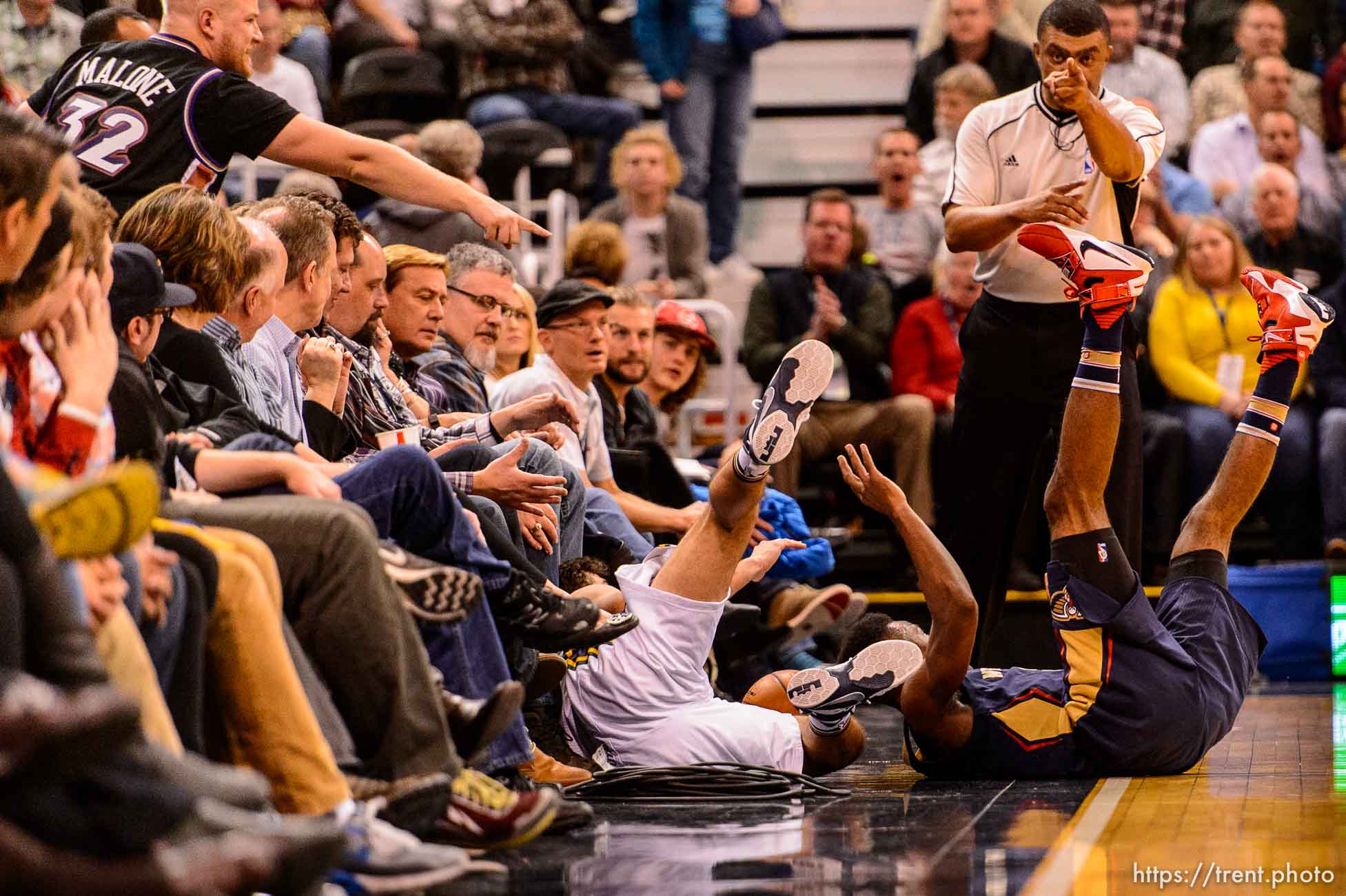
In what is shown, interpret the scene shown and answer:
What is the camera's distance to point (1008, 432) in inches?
201

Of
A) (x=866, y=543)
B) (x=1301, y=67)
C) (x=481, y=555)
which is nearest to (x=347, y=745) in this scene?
(x=481, y=555)

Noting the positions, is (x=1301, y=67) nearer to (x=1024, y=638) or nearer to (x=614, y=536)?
(x=1024, y=638)

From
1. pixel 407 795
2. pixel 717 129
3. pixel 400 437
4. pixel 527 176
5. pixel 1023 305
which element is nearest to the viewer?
pixel 407 795

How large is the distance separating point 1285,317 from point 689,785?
212cm

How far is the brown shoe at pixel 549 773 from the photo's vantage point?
173 inches

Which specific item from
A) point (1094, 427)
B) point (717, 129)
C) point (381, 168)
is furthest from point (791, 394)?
A: point (717, 129)

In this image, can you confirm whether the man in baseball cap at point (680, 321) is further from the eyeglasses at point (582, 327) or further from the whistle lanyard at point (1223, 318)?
the whistle lanyard at point (1223, 318)

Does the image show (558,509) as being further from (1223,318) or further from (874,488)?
(1223,318)

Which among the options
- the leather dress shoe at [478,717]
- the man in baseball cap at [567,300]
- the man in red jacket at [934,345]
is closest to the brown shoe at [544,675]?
the leather dress shoe at [478,717]

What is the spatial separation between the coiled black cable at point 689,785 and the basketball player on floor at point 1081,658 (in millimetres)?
253

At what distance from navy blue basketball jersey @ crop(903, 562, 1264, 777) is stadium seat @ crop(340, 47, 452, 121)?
509cm

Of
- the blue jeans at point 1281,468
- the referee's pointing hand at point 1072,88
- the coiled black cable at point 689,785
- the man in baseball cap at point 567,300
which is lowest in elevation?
the blue jeans at point 1281,468

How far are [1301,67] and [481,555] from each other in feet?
25.8

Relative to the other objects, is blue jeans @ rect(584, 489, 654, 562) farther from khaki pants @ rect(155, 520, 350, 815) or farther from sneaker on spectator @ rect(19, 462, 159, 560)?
sneaker on spectator @ rect(19, 462, 159, 560)
